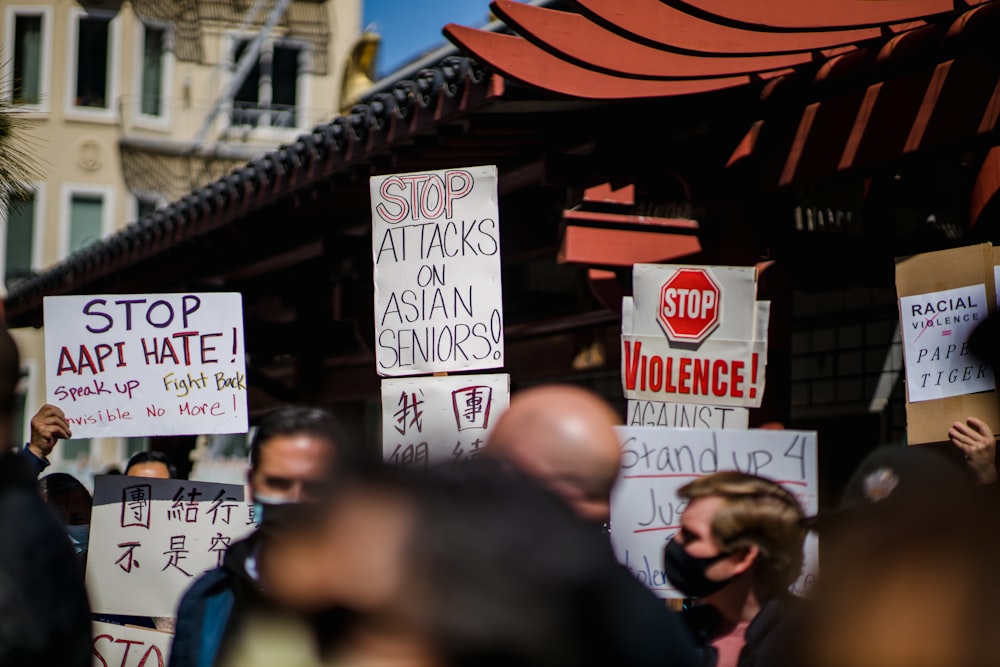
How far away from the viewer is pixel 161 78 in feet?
84.5

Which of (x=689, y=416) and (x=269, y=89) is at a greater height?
(x=269, y=89)

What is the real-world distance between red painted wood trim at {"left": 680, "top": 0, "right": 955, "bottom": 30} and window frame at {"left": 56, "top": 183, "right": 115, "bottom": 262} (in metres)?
21.1

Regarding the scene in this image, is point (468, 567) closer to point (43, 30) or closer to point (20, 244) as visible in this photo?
point (20, 244)

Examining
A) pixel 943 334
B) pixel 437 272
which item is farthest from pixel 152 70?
pixel 943 334

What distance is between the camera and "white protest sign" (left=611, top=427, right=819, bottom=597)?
4.17 meters

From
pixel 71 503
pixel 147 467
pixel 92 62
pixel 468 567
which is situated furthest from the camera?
pixel 92 62

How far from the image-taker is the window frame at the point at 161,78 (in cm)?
2528

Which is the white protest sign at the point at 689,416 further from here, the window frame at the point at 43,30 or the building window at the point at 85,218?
the window frame at the point at 43,30

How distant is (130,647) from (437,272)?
1781mm

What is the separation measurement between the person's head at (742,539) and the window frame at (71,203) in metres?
23.1

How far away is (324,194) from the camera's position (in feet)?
24.8

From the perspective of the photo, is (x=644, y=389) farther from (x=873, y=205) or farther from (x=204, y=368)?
(x=873, y=205)

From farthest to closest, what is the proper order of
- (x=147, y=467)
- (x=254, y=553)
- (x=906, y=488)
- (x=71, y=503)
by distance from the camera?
(x=147, y=467) → (x=71, y=503) → (x=254, y=553) → (x=906, y=488)

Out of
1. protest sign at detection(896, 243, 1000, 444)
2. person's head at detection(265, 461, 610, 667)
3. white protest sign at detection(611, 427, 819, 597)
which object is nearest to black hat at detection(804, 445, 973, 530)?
person's head at detection(265, 461, 610, 667)
